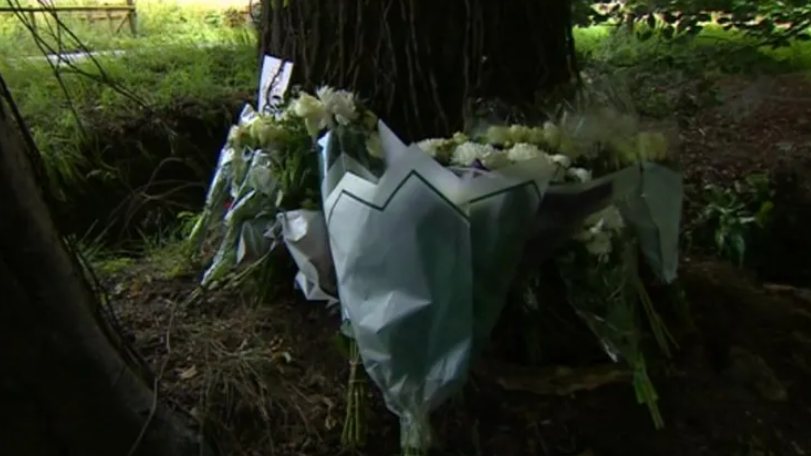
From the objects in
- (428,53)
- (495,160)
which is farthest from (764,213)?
(495,160)

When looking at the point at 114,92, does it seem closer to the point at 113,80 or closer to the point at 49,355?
the point at 113,80

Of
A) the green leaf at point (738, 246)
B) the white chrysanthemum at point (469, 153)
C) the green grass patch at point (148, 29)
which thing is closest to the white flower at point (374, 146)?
the white chrysanthemum at point (469, 153)

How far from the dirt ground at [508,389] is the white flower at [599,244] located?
206 millimetres

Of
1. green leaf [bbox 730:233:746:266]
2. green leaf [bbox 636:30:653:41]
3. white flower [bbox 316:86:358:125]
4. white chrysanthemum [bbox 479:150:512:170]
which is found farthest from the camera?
green leaf [bbox 636:30:653:41]

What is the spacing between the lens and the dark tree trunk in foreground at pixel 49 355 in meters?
1.03

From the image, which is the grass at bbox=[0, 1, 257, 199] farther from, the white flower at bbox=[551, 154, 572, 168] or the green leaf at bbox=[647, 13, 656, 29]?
the green leaf at bbox=[647, 13, 656, 29]

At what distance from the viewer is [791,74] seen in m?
4.45

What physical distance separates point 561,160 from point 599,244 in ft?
0.50

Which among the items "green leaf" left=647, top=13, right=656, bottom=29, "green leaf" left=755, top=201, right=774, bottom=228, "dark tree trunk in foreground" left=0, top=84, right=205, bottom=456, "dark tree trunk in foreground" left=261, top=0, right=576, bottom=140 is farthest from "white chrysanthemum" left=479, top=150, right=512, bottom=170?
"green leaf" left=647, top=13, right=656, bottom=29

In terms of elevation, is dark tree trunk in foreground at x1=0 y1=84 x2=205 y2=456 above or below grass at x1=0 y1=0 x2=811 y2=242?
above

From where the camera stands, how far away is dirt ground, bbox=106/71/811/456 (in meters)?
1.43

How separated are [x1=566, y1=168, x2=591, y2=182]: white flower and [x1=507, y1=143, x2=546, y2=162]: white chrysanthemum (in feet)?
0.18

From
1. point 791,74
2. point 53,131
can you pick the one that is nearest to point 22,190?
point 53,131

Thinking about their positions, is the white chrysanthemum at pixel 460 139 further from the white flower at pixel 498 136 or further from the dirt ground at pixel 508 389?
the dirt ground at pixel 508 389
